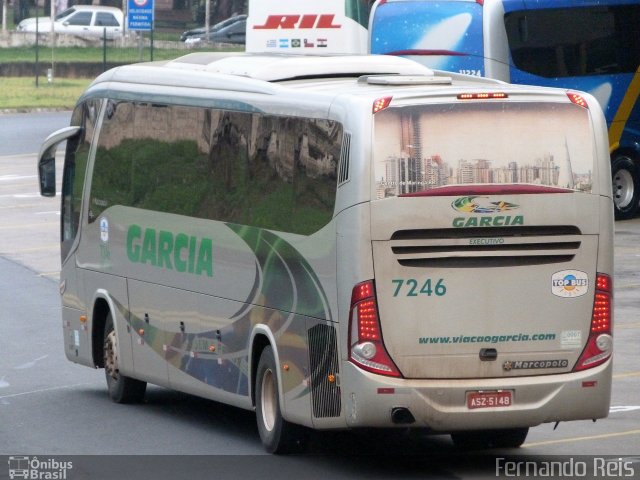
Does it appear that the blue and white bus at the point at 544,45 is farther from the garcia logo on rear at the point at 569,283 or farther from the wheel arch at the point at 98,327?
the garcia logo on rear at the point at 569,283

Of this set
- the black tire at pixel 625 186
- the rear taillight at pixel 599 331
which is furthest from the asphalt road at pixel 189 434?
the black tire at pixel 625 186

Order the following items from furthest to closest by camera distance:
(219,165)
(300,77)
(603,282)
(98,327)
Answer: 1. (98,327)
2. (219,165)
3. (300,77)
4. (603,282)

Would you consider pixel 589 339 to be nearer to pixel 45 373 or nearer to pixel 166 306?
pixel 166 306

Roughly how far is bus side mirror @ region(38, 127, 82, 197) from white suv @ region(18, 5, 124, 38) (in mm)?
61595

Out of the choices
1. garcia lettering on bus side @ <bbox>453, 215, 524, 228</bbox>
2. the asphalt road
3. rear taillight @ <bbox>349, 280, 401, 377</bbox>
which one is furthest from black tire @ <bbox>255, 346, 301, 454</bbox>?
garcia lettering on bus side @ <bbox>453, 215, 524, 228</bbox>

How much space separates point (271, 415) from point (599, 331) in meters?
2.51

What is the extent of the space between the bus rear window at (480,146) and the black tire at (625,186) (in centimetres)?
1836

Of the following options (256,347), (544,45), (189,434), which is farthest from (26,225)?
(256,347)

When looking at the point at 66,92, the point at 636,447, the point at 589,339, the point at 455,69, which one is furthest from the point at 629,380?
the point at 66,92

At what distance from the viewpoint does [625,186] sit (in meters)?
30.3

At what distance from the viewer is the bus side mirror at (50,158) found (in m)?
16.4

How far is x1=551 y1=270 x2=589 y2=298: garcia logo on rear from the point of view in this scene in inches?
457

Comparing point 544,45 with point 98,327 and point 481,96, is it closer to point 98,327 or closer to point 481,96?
point 98,327

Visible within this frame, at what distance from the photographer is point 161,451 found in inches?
506
